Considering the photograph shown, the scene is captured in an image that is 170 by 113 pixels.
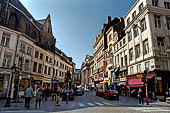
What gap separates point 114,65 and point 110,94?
1584 cm

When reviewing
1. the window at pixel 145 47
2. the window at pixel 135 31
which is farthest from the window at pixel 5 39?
the window at pixel 135 31

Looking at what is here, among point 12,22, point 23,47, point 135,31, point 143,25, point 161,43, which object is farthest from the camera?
point 135,31

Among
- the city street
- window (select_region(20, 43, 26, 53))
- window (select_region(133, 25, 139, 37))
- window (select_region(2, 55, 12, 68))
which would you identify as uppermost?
window (select_region(133, 25, 139, 37))

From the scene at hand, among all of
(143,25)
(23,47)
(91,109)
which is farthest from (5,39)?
(143,25)

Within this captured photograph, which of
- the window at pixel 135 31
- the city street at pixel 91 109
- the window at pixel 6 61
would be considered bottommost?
the city street at pixel 91 109

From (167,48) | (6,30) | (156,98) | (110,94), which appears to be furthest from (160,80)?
(6,30)

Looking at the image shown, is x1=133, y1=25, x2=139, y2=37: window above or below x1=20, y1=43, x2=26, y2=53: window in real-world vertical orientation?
above

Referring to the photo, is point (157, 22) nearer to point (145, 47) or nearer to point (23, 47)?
point (145, 47)

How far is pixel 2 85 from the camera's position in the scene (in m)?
17.6

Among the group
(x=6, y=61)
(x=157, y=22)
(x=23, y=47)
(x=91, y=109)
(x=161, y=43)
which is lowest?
(x=91, y=109)

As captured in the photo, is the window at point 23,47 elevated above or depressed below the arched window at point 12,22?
below

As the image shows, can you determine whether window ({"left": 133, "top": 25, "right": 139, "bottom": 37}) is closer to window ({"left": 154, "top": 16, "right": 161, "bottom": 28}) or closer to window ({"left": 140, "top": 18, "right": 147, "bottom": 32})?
window ({"left": 140, "top": 18, "right": 147, "bottom": 32})

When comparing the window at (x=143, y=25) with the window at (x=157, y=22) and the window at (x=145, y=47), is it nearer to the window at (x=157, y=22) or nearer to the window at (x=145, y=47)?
the window at (x=157, y=22)

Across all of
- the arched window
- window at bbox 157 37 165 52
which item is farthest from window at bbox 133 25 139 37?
the arched window
